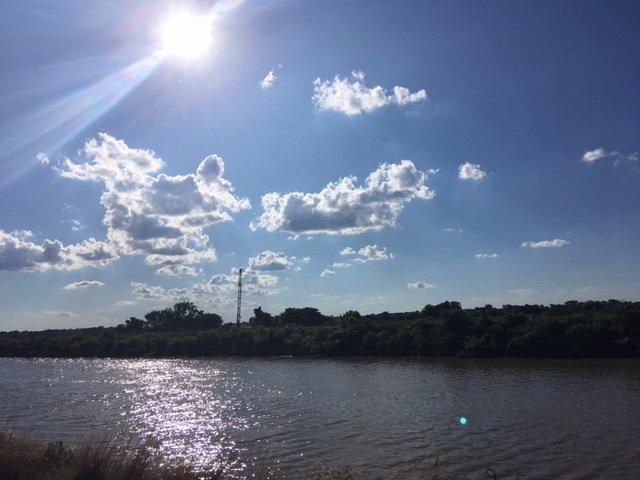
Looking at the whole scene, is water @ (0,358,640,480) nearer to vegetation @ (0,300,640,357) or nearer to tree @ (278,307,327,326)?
vegetation @ (0,300,640,357)

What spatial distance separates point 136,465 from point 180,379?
36705mm

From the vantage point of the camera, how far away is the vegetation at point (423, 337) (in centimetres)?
5300

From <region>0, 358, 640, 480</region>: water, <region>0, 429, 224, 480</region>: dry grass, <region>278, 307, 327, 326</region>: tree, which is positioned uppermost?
<region>278, 307, 327, 326</region>: tree

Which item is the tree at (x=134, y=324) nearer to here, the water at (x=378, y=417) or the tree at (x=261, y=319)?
the tree at (x=261, y=319)

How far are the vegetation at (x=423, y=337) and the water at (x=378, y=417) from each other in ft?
22.5

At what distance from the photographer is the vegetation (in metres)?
53.0

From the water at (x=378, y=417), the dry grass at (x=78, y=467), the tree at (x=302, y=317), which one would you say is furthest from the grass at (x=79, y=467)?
the tree at (x=302, y=317)

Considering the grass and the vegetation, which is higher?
the vegetation

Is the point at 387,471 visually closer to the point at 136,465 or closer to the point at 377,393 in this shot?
the point at 136,465

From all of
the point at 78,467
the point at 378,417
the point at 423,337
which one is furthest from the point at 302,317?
the point at 78,467

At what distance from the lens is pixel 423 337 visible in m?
63.2

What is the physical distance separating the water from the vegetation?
687 centimetres

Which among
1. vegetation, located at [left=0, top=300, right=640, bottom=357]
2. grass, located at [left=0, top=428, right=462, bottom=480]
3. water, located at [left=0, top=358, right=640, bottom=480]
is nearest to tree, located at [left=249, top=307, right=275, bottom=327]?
vegetation, located at [left=0, top=300, right=640, bottom=357]

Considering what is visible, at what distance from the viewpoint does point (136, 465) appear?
11.8 metres
